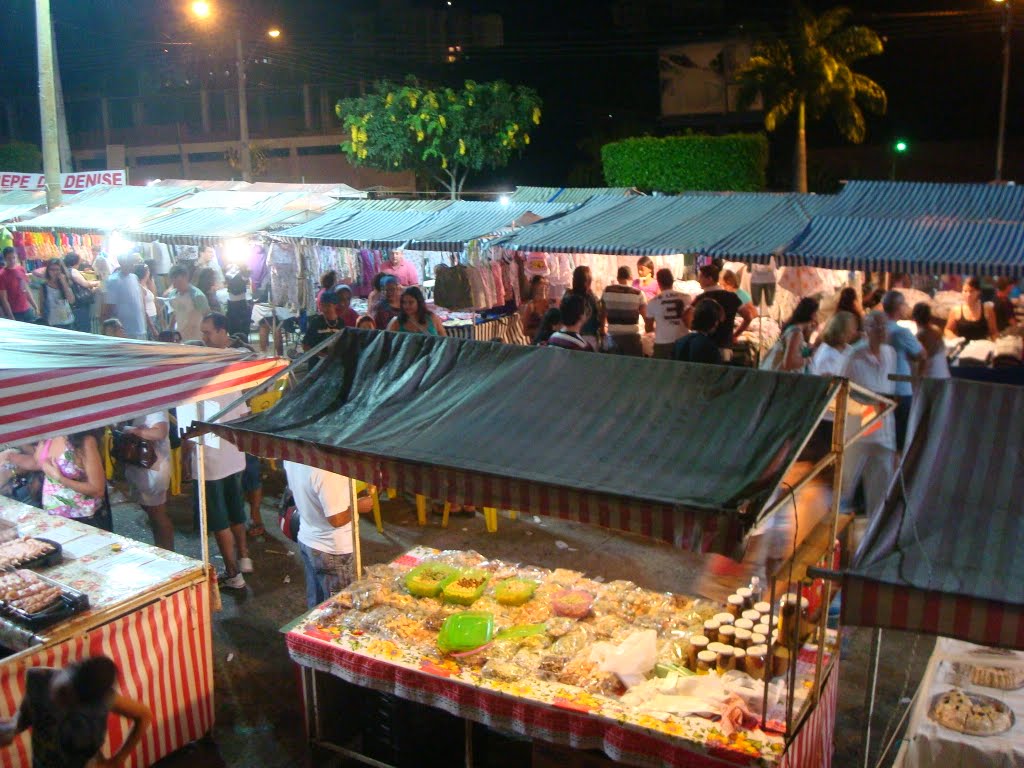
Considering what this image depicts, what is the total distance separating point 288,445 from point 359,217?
1014cm

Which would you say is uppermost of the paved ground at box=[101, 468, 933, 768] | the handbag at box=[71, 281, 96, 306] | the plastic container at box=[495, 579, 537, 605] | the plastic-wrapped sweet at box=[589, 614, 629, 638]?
the handbag at box=[71, 281, 96, 306]

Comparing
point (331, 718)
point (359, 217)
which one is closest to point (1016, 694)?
point (331, 718)

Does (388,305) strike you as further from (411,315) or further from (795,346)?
(795,346)

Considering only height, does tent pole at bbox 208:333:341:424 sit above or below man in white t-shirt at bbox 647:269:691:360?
above

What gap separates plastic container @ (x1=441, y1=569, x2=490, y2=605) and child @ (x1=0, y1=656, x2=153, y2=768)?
205 cm

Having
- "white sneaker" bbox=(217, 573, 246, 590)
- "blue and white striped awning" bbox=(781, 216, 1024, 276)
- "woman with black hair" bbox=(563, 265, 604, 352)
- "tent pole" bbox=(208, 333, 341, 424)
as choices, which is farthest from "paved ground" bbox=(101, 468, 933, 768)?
"blue and white striped awning" bbox=(781, 216, 1024, 276)

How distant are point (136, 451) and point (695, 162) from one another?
26425 millimetres

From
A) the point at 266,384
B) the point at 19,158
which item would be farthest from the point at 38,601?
the point at 19,158

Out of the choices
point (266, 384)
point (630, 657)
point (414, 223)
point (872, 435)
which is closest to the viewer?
point (630, 657)

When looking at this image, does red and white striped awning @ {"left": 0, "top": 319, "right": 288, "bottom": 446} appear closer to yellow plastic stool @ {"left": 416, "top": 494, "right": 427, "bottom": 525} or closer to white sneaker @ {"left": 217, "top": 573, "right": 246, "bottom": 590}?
white sneaker @ {"left": 217, "top": 573, "right": 246, "bottom": 590}

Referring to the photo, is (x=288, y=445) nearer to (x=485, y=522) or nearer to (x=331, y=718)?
(x=331, y=718)

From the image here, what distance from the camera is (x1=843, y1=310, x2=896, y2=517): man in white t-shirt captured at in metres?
7.25

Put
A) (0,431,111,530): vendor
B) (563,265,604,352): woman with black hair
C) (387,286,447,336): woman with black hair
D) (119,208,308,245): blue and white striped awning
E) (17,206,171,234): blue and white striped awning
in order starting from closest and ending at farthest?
(0,431,111,530): vendor → (387,286,447,336): woman with black hair → (563,265,604,352): woman with black hair → (119,208,308,245): blue and white striped awning → (17,206,171,234): blue and white striped awning

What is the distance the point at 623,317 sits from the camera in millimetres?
11797
